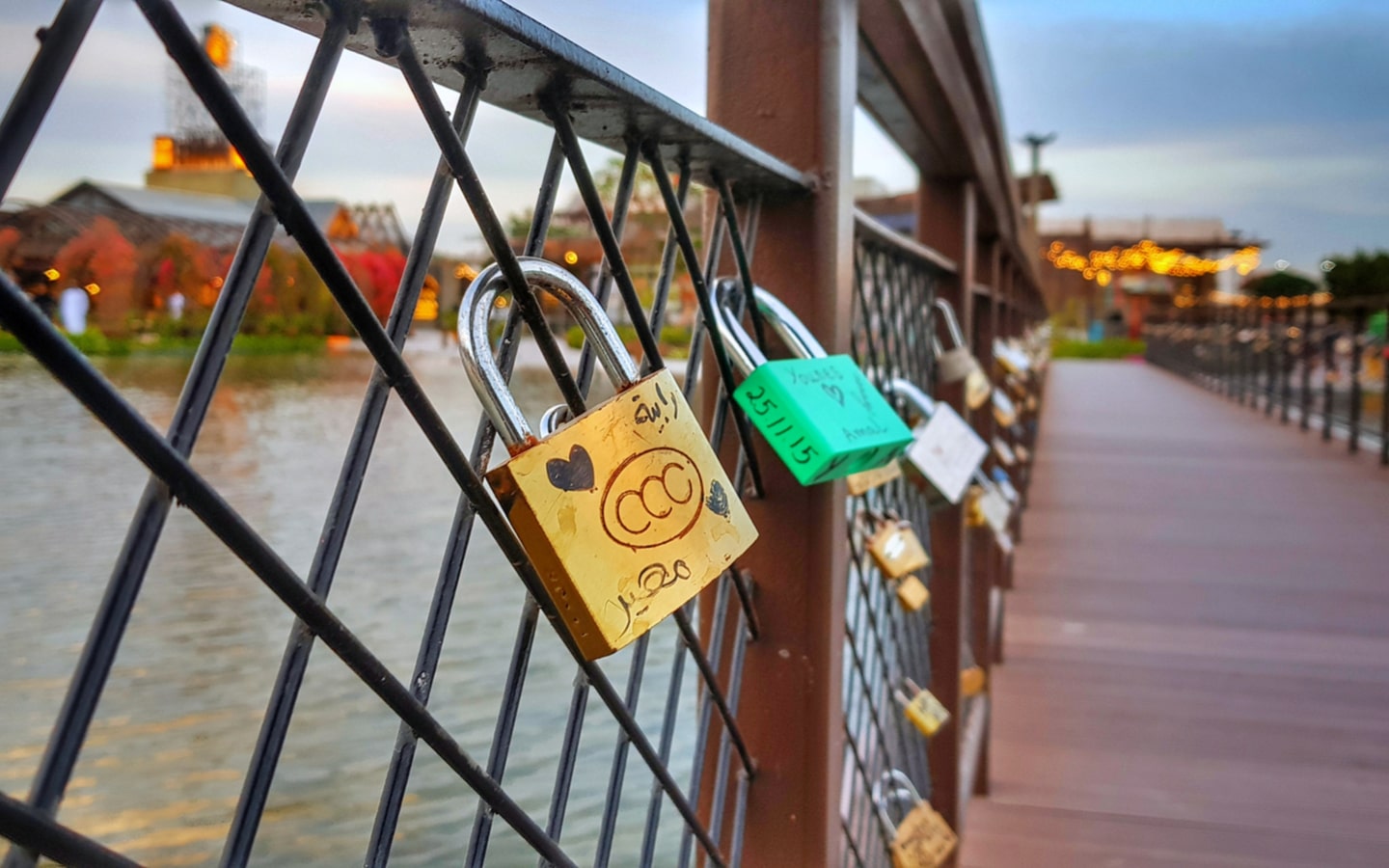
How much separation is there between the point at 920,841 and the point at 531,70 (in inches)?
55.1

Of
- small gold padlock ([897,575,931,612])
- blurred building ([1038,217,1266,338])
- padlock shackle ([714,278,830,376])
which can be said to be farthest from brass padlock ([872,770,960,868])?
blurred building ([1038,217,1266,338])

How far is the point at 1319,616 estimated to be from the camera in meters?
4.24

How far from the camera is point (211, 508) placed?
1.22 ft

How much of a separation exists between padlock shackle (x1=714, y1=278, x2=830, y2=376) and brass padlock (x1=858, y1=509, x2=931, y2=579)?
52 cm

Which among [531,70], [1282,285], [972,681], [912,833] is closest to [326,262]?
[531,70]

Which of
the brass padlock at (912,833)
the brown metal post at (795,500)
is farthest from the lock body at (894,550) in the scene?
the brown metal post at (795,500)

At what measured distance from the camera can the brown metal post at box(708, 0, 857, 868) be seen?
38.0 inches

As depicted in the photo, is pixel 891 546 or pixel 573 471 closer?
pixel 573 471

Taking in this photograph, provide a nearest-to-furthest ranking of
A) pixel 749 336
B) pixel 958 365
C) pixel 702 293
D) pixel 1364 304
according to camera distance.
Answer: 1. pixel 702 293
2. pixel 749 336
3. pixel 958 365
4. pixel 1364 304

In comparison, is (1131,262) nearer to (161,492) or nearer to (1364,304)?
(1364,304)

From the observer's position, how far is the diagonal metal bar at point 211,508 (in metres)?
0.31

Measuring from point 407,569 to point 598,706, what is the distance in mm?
376

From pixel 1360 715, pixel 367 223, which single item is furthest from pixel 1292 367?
pixel 367 223

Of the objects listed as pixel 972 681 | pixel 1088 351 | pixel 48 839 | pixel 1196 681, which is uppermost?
pixel 48 839
